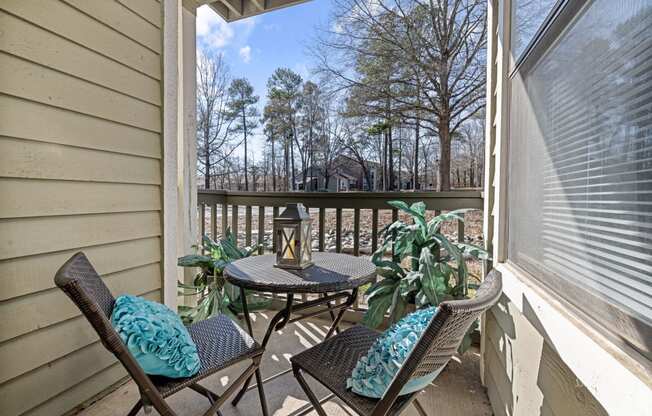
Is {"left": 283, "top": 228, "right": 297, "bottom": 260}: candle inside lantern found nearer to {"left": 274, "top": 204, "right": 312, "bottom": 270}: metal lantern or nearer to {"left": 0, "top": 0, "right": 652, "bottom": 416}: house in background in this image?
{"left": 274, "top": 204, "right": 312, "bottom": 270}: metal lantern

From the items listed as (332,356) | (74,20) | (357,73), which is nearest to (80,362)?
(332,356)

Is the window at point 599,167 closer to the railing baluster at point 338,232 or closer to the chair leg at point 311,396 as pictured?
the chair leg at point 311,396

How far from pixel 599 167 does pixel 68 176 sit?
2086 millimetres

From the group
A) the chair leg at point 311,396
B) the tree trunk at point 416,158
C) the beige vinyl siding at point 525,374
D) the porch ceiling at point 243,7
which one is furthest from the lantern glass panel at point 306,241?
the porch ceiling at point 243,7

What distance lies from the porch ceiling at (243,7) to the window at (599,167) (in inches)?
95.4

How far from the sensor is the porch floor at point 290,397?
165 centimetres

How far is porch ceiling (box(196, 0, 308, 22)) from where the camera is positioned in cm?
289

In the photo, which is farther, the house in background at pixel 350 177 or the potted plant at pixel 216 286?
the house in background at pixel 350 177

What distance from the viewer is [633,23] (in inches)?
26.6

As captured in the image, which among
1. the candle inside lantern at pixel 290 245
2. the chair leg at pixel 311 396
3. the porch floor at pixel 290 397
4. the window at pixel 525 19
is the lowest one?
the porch floor at pixel 290 397

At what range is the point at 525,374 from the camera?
1.21m

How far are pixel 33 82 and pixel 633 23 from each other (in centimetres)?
208

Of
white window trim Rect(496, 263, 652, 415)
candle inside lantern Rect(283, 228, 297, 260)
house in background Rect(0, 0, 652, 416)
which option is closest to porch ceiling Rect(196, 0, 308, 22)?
house in background Rect(0, 0, 652, 416)

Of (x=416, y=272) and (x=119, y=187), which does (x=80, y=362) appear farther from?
(x=416, y=272)
